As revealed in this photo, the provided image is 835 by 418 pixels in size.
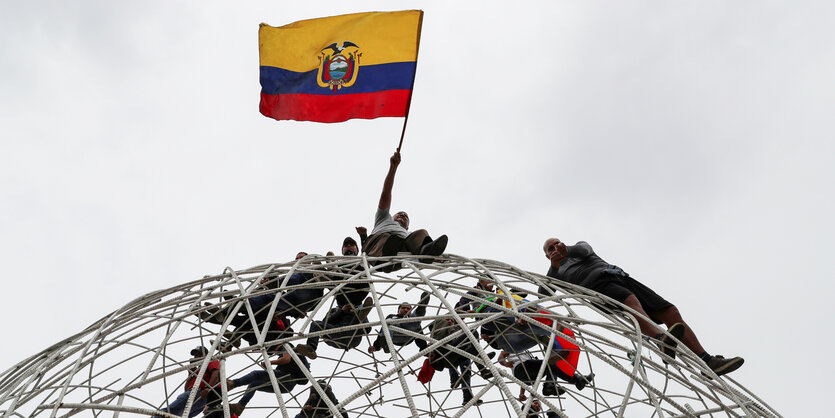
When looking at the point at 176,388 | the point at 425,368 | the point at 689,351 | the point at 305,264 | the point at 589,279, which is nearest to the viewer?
the point at 689,351

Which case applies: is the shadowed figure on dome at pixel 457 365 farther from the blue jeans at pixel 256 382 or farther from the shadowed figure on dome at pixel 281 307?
the blue jeans at pixel 256 382

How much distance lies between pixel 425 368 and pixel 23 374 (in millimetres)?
5146

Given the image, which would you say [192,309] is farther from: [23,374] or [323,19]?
[323,19]

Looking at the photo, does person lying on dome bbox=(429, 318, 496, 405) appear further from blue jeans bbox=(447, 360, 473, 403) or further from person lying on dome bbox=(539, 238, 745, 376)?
person lying on dome bbox=(539, 238, 745, 376)

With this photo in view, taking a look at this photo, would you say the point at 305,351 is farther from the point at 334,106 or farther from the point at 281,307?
the point at 334,106

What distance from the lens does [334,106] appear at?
31.6 ft

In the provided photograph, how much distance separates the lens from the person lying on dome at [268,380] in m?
8.67

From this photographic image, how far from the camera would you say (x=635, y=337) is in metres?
7.07

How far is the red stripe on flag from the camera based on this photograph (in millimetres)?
9320

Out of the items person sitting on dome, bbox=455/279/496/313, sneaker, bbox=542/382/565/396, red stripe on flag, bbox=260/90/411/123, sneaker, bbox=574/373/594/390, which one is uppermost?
red stripe on flag, bbox=260/90/411/123

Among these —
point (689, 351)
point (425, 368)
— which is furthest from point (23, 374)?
point (689, 351)

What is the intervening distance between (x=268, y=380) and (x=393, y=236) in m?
2.54

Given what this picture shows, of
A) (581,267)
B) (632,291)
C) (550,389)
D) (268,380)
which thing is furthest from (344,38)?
(550,389)

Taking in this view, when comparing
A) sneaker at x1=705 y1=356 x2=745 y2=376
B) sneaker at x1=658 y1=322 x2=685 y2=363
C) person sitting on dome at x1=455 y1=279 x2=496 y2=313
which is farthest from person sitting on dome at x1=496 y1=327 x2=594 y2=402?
sneaker at x1=705 y1=356 x2=745 y2=376
